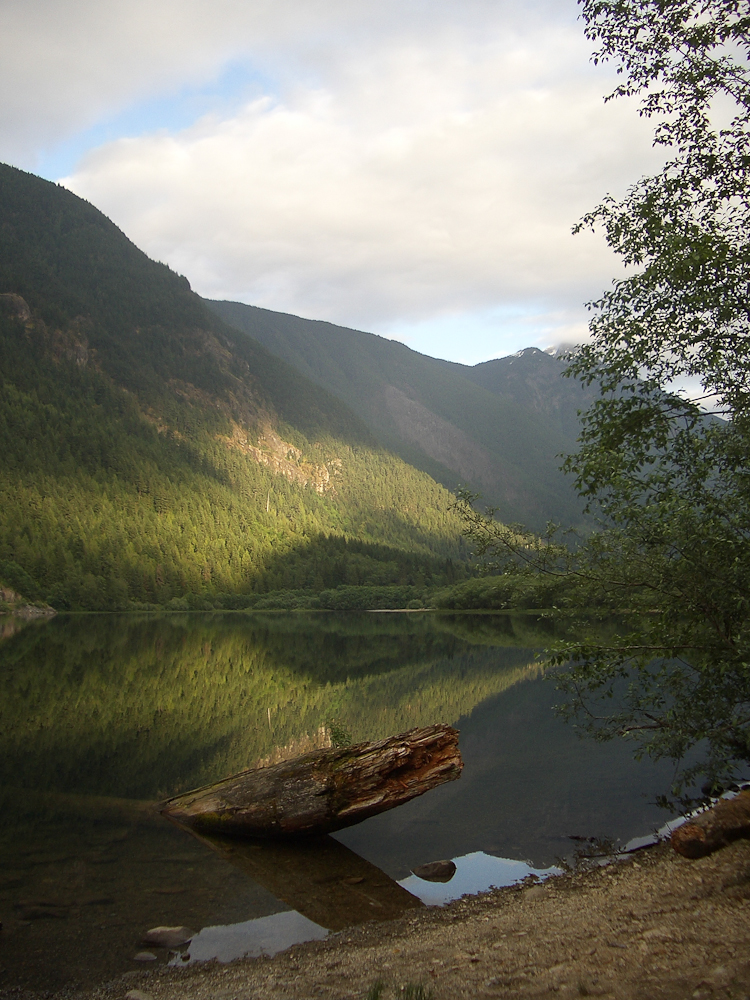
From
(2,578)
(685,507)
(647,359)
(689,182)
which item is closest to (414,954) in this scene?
(685,507)

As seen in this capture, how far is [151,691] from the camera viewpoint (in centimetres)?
3412

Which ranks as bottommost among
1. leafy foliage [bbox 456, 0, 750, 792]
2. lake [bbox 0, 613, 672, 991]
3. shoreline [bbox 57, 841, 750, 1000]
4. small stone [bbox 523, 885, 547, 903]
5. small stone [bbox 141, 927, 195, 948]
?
lake [bbox 0, 613, 672, 991]

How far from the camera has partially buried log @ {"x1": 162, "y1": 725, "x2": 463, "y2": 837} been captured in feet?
46.4

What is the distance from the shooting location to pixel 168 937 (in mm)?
9938

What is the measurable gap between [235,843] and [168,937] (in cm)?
412

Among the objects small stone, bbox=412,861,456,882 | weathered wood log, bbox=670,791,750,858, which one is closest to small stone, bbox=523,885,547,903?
small stone, bbox=412,861,456,882

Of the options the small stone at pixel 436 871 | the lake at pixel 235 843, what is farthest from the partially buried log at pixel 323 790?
the small stone at pixel 436 871

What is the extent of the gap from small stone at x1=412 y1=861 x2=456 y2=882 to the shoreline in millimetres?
1449

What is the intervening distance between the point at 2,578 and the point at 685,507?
14059 cm

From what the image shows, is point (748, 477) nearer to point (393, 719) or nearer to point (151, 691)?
point (393, 719)

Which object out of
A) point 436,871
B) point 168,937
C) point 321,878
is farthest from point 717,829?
point 168,937

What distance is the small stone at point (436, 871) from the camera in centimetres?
1253

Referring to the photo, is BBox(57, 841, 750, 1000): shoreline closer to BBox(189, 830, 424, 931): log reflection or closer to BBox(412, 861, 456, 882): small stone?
BBox(189, 830, 424, 931): log reflection

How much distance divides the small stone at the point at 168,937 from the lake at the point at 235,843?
0.13 meters
